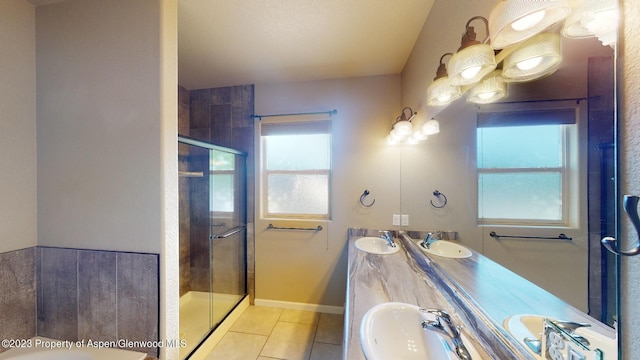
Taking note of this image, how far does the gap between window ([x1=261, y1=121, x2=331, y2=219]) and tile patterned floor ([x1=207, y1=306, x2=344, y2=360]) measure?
1072 mm

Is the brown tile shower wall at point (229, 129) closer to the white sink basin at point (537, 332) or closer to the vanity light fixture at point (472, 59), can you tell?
the vanity light fixture at point (472, 59)

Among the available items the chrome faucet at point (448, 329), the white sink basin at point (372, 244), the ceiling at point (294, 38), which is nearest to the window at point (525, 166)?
the chrome faucet at point (448, 329)

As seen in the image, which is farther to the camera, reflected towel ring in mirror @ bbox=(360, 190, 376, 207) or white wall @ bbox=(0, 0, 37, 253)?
reflected towel ring in mirror @ bbox=(360, 190, 376, 207)

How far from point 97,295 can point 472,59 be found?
2200 mm

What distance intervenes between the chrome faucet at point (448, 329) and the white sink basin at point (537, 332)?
0.54 feet

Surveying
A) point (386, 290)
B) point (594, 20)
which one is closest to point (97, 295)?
point (386, 290)

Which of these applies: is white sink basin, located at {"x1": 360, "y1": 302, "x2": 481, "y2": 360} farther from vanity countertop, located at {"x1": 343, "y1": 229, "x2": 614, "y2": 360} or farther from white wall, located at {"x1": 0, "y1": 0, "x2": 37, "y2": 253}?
white wall, located at {"x1": 0, "y1": 0, "x2": 37, "y2": 253}

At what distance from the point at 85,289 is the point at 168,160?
904mm

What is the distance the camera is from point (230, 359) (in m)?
1.79

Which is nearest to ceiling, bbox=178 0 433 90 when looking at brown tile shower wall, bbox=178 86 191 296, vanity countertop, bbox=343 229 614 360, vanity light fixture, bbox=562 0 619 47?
brown tile shower wall, bbox=178 86 191 296

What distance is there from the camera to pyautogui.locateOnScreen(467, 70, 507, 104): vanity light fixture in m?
0.87

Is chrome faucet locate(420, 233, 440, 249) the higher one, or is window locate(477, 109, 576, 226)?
window locate(477, 109, 576, 226)

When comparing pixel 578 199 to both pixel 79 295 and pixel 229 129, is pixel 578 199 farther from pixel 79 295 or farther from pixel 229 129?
pixel 229 129

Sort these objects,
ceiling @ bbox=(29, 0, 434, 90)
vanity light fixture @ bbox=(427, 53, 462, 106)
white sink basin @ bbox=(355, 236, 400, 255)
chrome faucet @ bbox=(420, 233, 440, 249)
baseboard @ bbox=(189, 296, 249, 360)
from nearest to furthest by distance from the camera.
Answer: vanity light fixture @ bbox=(427, 53, 462, 106) < ceiling @ bbox=(29, 0, 434, 90) < chrome faucet @ bbox=(420, 233, 440, 249) < baseboard @ bbox=(189, 296, 249, 360) < white sink basin @ bbox=(355, 236, 400, 255)
